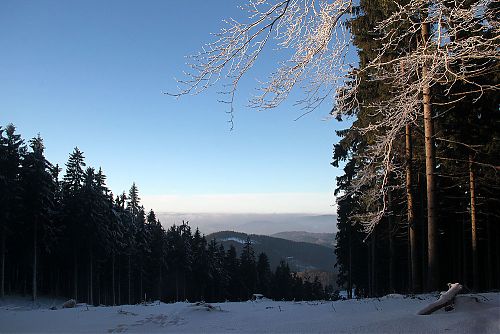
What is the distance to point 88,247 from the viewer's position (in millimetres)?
39469

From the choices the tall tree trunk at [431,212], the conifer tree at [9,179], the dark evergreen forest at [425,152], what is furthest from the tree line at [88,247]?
the tall tree trunk at [431,212]

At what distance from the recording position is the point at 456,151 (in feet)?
57.7

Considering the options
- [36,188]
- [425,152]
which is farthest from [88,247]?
[425,152]

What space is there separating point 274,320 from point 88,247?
3723cm

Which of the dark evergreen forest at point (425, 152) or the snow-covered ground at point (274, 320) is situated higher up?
the dark evergreen forest at point (425, 152)

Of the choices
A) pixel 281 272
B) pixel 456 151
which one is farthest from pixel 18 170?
pixel 281 272

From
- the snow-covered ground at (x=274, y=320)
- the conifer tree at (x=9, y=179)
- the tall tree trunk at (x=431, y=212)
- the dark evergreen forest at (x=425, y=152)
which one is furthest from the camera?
the conifer tree at (x=9, y=179)

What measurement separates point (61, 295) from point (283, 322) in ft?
165

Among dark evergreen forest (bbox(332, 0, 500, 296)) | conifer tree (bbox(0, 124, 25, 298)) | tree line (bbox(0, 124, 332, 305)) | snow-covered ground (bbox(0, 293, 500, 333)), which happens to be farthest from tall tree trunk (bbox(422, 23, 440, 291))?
conifer tree (bbox(0, 124, 25, 298))

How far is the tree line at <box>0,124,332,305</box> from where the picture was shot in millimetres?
33562

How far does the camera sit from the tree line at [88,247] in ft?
110

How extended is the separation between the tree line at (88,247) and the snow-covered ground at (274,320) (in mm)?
19216

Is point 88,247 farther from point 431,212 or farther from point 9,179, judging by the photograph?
point 431,212

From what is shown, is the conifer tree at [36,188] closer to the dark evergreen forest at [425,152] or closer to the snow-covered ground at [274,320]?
the dark evergreen forest at [425,152]
